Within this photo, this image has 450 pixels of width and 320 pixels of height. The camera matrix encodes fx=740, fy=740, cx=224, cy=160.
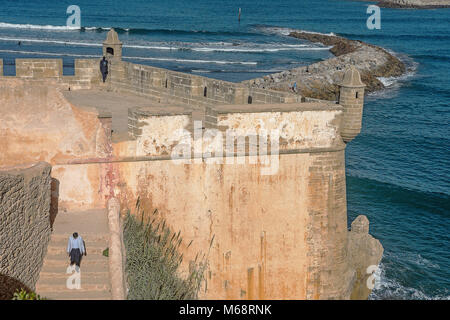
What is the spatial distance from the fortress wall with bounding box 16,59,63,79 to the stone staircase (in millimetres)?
6654

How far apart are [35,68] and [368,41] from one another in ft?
213

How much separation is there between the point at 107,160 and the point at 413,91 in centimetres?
3852

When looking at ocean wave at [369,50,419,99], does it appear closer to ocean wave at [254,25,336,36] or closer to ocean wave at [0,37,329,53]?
ocean wave at [0,37,329,53]

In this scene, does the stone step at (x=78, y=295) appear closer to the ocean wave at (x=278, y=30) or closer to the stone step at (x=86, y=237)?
the stone step at (x=86, y=237)

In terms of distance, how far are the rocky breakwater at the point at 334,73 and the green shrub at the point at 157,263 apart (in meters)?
17.3

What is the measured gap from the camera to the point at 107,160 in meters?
14.4

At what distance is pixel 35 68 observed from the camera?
64.4 ft

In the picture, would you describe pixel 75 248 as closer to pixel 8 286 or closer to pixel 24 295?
pixel 8 286

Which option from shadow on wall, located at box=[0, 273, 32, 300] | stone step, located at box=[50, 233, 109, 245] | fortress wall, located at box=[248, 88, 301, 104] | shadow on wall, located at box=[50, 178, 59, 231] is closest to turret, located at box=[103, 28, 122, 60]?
fortress wall, located at box=[248, 88, 301, 104]

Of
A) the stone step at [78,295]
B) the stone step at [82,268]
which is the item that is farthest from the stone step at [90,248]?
the stone step at [78,295]

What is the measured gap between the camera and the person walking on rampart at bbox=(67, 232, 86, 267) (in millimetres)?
12438

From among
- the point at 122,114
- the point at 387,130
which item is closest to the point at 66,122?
the point at 122,114

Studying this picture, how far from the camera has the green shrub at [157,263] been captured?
13188 mm
